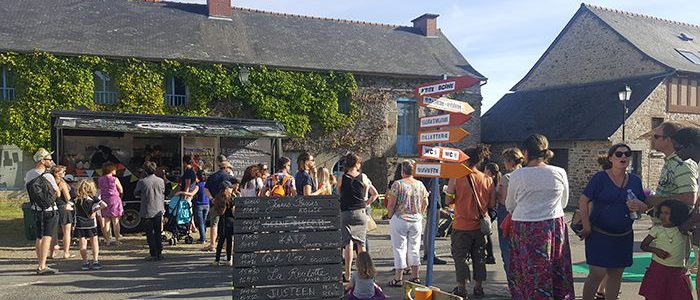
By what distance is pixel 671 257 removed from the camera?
193 inches

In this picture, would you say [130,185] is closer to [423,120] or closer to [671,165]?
[423,120]

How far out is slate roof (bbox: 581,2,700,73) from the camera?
23.0 meters

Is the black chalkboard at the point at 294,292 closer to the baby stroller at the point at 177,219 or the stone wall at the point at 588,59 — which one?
the baby stroller at the point at 177,219

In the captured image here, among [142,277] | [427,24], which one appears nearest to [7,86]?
[142,277]

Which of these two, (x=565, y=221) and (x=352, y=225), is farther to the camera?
(x=352, y=225)

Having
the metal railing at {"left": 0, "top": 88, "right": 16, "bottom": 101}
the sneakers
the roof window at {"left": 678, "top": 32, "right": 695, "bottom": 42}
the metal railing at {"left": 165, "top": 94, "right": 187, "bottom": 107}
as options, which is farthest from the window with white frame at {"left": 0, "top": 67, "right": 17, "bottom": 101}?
the roof window at {"left": 678, "top": 32, "right": 695, "bottom": 42}

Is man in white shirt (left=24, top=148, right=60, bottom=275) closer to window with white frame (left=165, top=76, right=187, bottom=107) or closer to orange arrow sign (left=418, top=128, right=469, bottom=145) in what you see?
orange arrow sign (left=418, top=128, right=469, bottom=145)

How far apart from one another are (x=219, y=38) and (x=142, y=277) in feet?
45.4

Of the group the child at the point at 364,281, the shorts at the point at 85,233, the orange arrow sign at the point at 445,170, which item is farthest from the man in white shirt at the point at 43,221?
the orange arrow sign at the point at 445,170

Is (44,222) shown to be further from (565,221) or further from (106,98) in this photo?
(106,98)

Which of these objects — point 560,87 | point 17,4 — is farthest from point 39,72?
point 560,87

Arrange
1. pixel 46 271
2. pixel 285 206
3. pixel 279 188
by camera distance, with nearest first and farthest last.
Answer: pixel 285 206 < pixel 279 188 < pixel 46 271

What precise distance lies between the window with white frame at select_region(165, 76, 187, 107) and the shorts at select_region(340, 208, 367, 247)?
45.1 ft

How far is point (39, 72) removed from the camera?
17250mm
